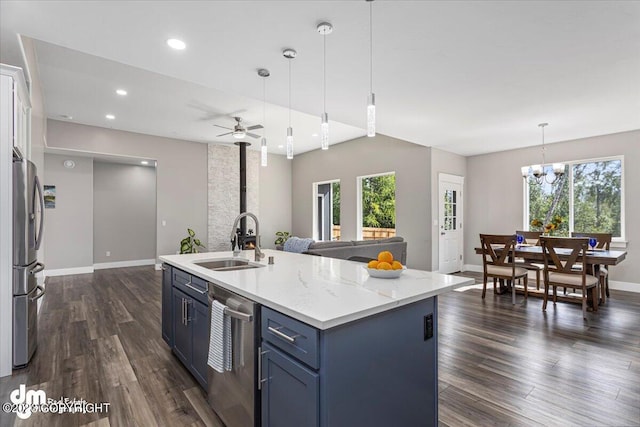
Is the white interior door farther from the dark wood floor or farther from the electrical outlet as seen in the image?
the electrical outlet

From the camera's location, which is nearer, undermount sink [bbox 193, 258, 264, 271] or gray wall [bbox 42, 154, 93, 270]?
undermount sink [bbox 193, 258, 264, 271]

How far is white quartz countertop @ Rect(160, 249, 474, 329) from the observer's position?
1.29m

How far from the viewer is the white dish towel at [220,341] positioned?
5.58ft

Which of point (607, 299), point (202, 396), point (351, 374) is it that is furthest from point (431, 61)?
point (607, 299)

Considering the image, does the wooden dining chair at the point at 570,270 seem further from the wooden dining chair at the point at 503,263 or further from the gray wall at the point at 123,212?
the gray wall at the point at 123,212

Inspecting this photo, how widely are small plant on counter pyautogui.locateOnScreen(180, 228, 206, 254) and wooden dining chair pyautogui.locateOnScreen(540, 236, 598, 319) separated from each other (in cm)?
687

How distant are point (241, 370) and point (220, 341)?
217 millimetres

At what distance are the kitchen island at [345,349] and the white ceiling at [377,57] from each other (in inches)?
78.5

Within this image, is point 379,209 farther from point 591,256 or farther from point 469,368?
point 469,368

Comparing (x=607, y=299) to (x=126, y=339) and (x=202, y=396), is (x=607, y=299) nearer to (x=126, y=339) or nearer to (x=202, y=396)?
(x=202, y=396)

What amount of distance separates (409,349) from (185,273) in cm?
175

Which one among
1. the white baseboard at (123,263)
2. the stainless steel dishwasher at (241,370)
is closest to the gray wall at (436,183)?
the stainless steel dishwasher at (241,370)

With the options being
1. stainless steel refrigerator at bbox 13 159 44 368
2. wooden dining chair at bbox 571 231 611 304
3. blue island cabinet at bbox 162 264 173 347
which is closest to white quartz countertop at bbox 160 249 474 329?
blue island cabinet at bbox 162 264 173 347

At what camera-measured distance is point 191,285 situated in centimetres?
228
